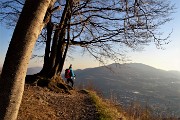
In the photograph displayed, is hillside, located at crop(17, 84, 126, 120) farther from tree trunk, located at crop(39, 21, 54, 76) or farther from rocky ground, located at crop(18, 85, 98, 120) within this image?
tree trunk, located at crop(39, 21, 54, 76)

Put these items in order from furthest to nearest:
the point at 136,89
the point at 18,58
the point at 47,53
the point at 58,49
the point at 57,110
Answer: the point at 136,89, the point at 58,49, the point at 47,53, the point at 57,110, the point at 18,58

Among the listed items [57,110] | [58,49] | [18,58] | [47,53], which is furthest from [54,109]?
[58,49]

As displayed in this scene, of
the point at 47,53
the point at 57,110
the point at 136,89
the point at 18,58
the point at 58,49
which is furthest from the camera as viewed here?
the point at 136,89

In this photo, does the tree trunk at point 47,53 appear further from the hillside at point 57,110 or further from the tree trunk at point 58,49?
the hillside at point 57,110

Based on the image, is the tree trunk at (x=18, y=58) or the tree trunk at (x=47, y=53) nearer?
the tree trunk at (x=18, y=58)

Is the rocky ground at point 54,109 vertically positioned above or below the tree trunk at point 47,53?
below

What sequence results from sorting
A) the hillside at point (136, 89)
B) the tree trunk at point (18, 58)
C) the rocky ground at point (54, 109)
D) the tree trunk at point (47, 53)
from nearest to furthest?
the tree trunk at point (18, 58)
the rocky ground at point (54, 109)
the tree trunk at point (47, 53)
the hillside at point (136, 89)

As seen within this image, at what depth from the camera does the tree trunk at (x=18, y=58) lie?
171 inches

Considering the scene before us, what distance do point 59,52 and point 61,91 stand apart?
308 cm

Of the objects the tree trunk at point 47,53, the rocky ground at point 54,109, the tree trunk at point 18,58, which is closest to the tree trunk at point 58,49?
the tree trunk at point 47,53

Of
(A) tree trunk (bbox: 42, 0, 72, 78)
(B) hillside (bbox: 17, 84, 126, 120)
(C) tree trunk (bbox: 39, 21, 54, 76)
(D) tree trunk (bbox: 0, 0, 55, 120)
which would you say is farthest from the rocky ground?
(A) tree trunk (bbox: 42, 0, 72, 78)

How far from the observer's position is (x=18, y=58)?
4324mm

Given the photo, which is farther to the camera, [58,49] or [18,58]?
[58,49]

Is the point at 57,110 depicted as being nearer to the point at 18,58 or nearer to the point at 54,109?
the point at 54,109
